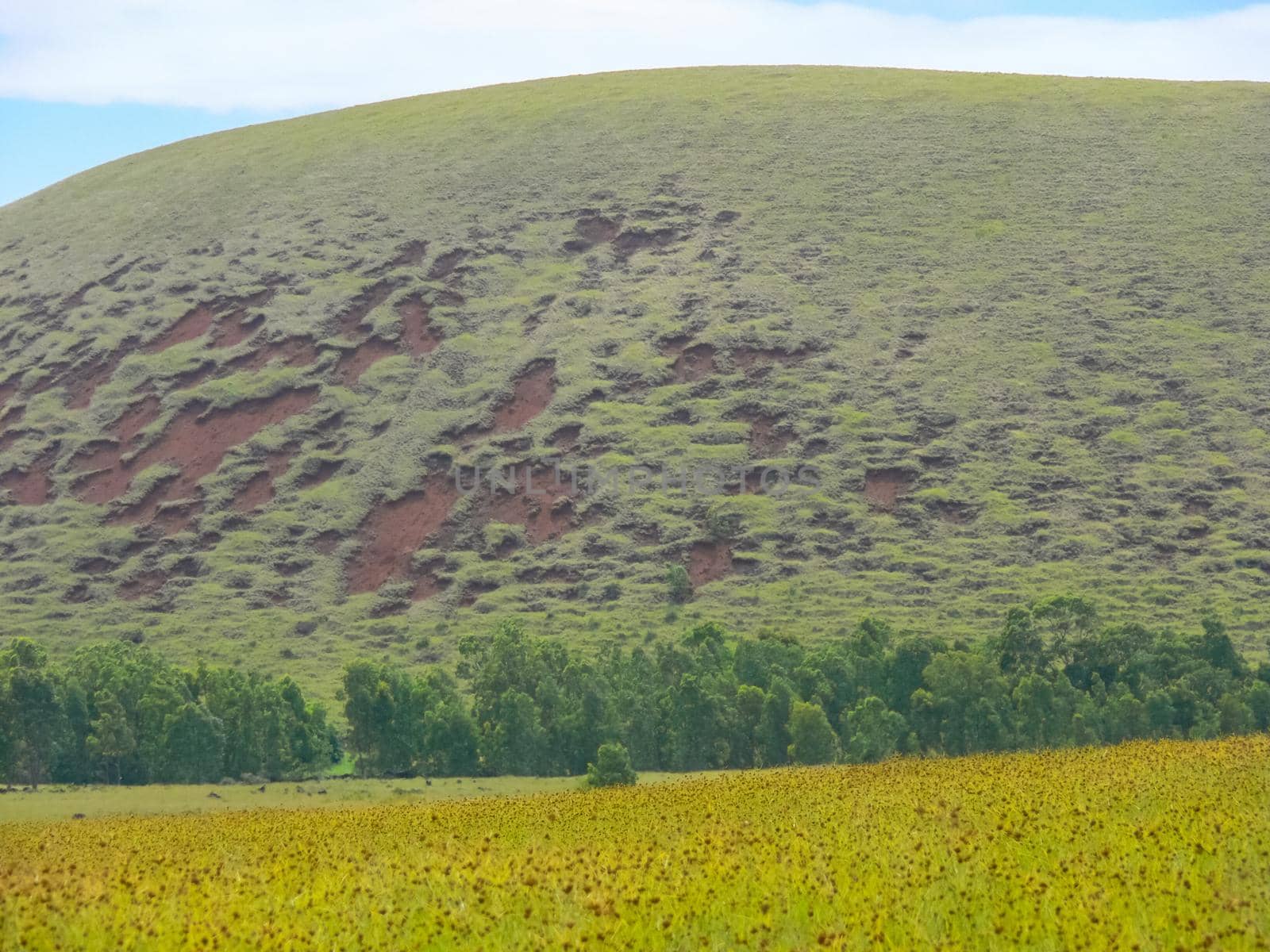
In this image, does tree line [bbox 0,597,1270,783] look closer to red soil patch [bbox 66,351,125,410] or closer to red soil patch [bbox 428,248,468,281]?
red soil patch [bbox 66,351,125,410]

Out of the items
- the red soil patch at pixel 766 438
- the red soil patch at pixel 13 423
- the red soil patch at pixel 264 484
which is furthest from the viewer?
the red soil patch at pixel 13 423

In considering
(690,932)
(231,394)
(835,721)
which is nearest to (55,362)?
(231,394)

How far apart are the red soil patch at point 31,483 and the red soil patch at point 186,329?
12.5 m

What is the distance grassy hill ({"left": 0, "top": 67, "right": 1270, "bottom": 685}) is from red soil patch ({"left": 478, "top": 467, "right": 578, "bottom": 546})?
0.23m

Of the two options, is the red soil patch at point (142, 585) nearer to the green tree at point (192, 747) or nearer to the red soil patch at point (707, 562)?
the red soil patch at point (707, 562)

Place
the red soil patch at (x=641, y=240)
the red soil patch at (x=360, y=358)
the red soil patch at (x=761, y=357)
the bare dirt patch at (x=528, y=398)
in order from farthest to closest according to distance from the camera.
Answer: the red soil patch at (x=641, y=240)
the red soil patch at (x=360, y=358)
the red soil patch at (x=761, y=357)
the bare dirt patch at (x=528, y=398)

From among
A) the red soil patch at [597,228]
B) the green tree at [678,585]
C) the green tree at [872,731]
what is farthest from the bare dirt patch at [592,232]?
the green tree at [872,731]

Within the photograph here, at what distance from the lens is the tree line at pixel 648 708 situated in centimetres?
4391

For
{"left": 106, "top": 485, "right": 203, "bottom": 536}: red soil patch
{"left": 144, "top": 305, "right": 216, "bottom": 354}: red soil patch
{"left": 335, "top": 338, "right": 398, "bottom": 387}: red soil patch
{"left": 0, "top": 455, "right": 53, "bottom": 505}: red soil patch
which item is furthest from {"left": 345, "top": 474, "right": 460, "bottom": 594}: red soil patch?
{"left": 144, "top": 305, "right": 216, "bottom": 354}: red soil patch

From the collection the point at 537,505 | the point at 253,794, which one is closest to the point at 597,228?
the point at 537,505

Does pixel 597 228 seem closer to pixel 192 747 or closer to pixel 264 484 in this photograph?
pixel 264 484

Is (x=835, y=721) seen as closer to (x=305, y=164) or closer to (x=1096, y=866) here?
(x=1096, y=866)

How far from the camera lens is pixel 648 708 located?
159ft

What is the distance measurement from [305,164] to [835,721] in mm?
94351
